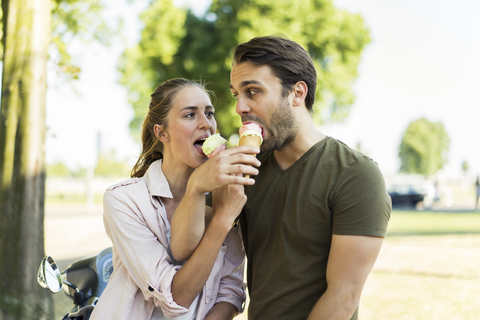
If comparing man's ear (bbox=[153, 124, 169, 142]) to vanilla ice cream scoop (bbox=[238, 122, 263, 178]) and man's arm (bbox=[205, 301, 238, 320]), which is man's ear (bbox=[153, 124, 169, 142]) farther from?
man's arm (bbox=[205, 301, 238, 320])

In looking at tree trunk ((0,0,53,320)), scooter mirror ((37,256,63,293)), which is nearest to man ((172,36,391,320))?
scooter mirror ((37,256,63,293))

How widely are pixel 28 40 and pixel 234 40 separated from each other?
13928mm

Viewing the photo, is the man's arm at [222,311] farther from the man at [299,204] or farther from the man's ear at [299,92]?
the man's ear at [299,92]

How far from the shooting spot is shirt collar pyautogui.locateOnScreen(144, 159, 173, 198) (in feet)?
8.48

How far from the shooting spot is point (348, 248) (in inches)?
84.3

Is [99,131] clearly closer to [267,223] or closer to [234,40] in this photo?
[234,40]

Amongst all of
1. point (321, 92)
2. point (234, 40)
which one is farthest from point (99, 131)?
point (321, 92)

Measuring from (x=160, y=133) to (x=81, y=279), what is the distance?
1158 millimetres

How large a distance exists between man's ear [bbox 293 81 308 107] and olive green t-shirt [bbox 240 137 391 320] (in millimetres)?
286

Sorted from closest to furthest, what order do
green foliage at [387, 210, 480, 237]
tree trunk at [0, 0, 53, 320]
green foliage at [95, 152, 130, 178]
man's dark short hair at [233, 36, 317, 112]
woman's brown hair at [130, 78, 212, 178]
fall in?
man's dark short hair at [233, 36, 317, 112] < woman's brown hair at [130, 78, 212, 178] < tree trunk at [0, 0, 53, 320] < green foliage at [387, 210, 480, 237] < green foliage at [95, 152, 130, 178]

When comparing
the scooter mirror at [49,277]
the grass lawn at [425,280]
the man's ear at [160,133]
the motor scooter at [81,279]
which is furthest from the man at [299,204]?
the grass lawn at [425,280]

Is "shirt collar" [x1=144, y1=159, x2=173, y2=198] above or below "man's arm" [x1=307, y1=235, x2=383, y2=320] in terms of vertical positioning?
above

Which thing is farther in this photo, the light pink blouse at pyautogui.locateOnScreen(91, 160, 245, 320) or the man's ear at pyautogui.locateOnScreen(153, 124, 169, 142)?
the man's ear at pyautogui.locateOnScreen(153, 124, 169, 142)

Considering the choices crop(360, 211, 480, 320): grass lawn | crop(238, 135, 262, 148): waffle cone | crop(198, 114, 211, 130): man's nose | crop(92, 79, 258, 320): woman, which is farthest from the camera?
crop(360, 211, 480, 320): grass lawn
